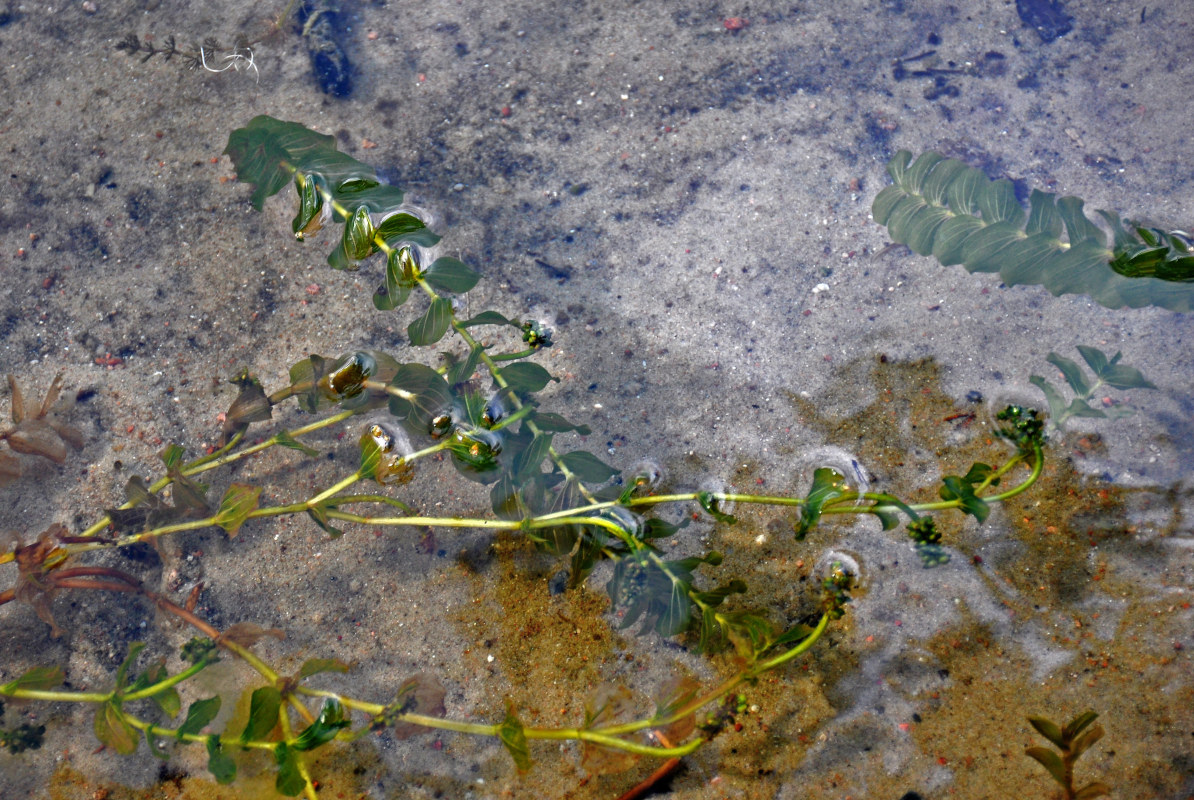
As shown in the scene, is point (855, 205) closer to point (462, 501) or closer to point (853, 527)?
point (853, 527)

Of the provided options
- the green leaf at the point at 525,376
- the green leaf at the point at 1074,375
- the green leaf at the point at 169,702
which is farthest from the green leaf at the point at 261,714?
the green leaf at the point at 1074,375

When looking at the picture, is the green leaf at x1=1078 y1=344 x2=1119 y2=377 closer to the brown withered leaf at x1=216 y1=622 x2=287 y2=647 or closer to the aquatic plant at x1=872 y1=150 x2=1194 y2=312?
the aquatic plant at x1=872 y1=150 x2=1194 y2=312

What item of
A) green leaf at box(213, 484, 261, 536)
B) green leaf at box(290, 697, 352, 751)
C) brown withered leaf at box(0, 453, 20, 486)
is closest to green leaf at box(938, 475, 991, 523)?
green leaf at box(290, 697, 352, 751)

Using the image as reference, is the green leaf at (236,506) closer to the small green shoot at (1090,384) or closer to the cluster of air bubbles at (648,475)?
the cluster of air bubbles at (648,475)

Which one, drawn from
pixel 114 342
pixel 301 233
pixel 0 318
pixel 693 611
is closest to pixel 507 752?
pixel 693 611

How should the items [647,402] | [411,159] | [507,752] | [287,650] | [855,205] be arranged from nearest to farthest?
[507,752] → [287,650] → [647,402] → [855,205] → [411,159]

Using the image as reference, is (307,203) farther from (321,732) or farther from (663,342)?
(321,732)
